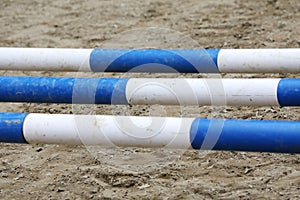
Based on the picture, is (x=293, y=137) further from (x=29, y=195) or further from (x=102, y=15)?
(x=102, y=15)

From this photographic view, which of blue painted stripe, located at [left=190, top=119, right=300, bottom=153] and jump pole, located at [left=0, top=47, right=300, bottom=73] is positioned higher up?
jump pole, located at [left=0, top=47, right=300, bottom=73]

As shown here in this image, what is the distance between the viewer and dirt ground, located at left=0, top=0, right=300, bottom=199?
2525 mm

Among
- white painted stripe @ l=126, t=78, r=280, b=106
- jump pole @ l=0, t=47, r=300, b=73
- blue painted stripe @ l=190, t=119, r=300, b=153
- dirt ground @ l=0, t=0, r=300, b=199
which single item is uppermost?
jump pole @ l=0, t=47, r=300, b=73

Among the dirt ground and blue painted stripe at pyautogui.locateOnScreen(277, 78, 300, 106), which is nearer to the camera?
blue painted stripe at pyautogui.locateOnScreen(277, 78, 300, 106)

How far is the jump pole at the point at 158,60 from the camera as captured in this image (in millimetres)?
2188

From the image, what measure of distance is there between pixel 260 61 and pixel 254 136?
18.4 inches

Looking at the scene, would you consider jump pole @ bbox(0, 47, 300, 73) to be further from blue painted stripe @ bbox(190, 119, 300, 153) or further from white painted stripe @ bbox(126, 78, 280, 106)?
blue painted stripe @ bbox(190, 119, 300, 153)

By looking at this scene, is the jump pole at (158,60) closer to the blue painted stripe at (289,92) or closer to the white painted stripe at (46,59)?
the white painted stripe at (46,59)

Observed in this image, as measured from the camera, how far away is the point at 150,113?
3082 millimetres

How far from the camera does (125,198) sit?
2469mm

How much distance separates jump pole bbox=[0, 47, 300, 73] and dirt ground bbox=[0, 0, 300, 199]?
0.46 metres

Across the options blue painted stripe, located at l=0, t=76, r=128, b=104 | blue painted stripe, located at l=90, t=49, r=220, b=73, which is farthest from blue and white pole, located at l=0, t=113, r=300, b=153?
blue painted stripe, located at l=90, t=49, r=220, b=73

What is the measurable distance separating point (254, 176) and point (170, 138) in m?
0.78

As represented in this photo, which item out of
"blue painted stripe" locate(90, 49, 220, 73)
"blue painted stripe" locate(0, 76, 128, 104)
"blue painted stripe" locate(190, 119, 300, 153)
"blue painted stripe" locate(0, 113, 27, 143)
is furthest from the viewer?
"blue painted stripe" locate(90, 49, 220, 73)
